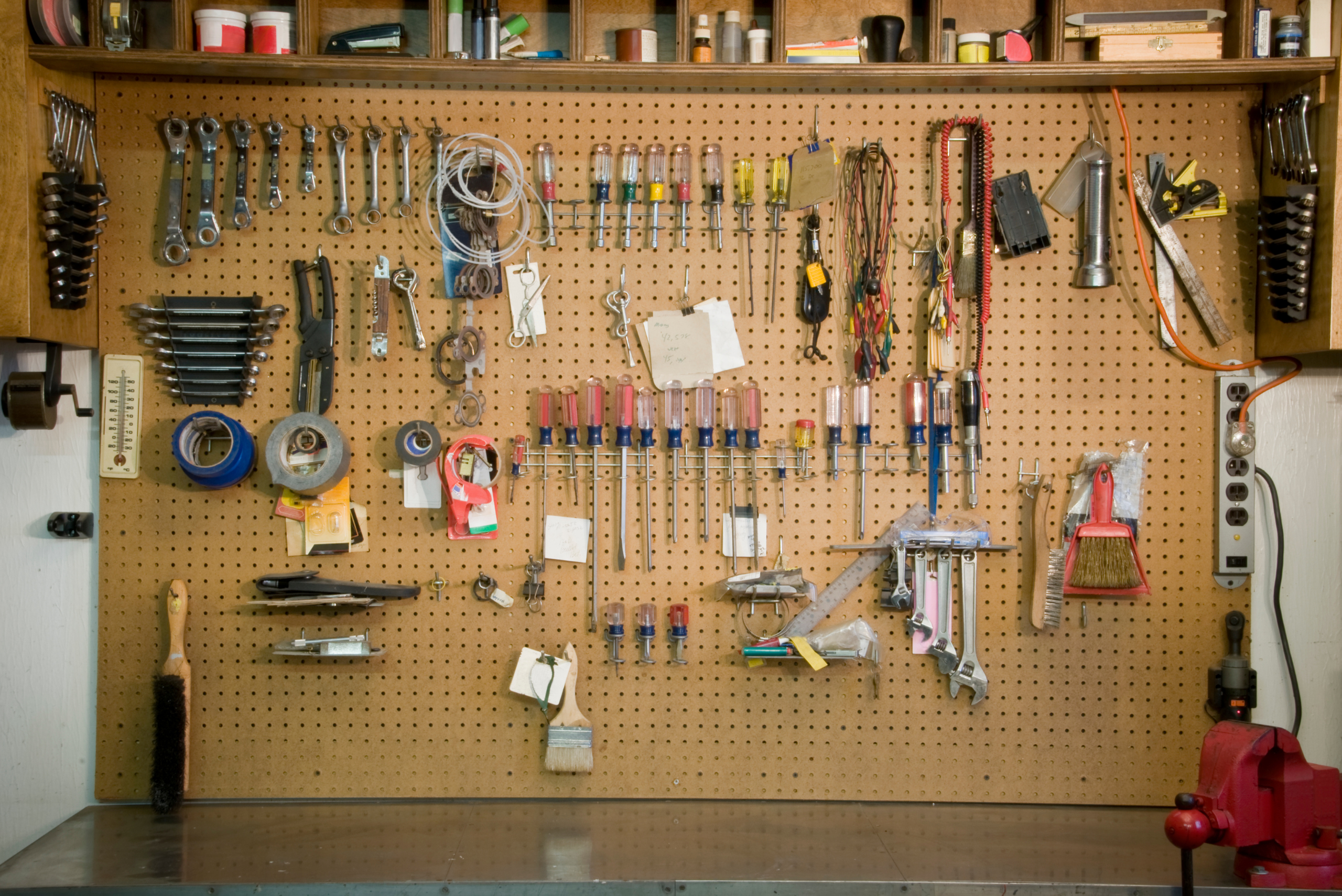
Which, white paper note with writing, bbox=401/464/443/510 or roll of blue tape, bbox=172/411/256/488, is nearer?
roll of blue tape, bbox=172/411/256/488

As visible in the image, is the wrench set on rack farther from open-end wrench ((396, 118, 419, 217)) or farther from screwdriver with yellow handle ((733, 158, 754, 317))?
screwdriver with yellow handle ((733, 158, 754, 317))

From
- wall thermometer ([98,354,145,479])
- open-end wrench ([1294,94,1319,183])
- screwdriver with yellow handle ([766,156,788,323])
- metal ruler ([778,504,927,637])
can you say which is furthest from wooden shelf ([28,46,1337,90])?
metal ruler ([778,504,927,637])

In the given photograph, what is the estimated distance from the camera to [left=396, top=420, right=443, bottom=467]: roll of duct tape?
6.89ft

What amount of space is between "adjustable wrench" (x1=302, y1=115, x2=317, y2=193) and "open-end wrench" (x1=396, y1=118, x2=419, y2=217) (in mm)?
192

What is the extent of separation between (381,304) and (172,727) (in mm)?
1092

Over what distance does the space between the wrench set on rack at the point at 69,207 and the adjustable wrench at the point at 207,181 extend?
8.2 inches

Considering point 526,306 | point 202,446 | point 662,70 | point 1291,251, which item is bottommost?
point 202,446

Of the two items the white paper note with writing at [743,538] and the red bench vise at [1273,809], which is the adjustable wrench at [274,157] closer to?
the white paper note with writing at [743,538]

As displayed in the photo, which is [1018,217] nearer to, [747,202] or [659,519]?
[747,202]

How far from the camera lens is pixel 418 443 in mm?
2125

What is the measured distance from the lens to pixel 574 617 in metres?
2.17

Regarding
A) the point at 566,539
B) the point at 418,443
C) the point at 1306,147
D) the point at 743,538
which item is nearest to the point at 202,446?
the point at 418,443

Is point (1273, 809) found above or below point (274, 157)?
below

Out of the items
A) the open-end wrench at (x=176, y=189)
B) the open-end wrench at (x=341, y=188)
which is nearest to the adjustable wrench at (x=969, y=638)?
the open-end wrench at (x=341, y=188)
